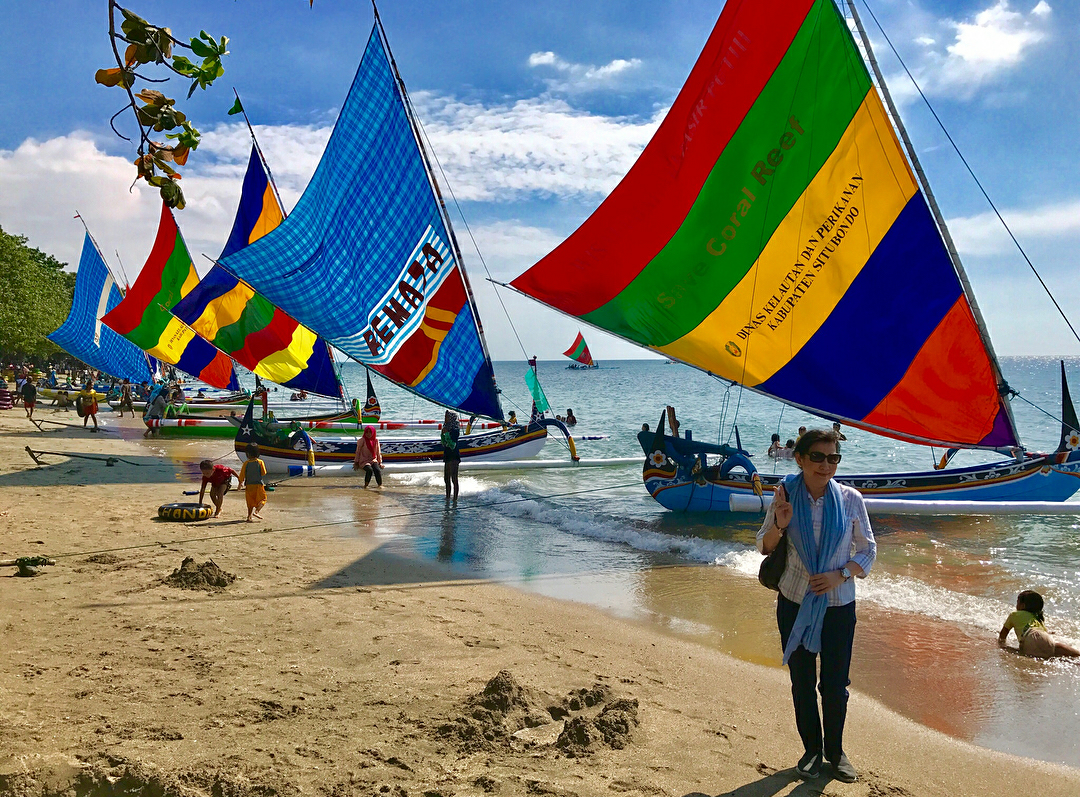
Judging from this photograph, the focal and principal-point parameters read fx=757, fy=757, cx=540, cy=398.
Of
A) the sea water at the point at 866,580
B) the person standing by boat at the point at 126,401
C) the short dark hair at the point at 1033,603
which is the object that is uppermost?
the person standing by boat at the point at 126,401

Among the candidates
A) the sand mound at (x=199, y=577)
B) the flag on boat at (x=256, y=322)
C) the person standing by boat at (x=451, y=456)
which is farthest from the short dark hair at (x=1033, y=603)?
the flag on boat at (x=256, y=322)

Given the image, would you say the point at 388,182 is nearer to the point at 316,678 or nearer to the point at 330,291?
the point at 330,291

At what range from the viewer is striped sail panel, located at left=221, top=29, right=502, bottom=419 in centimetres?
1722

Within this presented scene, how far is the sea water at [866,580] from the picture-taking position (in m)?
5.99

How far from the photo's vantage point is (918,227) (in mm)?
10680

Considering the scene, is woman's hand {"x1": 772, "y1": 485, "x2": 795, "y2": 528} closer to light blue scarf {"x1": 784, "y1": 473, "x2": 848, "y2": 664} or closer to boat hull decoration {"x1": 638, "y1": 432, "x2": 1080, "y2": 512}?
light blue scarf {"x1": 784, "y1": 473, "x2": 848, "y2": 664}

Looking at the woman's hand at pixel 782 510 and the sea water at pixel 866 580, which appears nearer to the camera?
the woman's hand at pixel 782 510

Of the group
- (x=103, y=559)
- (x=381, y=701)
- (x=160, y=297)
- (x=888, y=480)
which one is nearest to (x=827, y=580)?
(x=381, y=701)

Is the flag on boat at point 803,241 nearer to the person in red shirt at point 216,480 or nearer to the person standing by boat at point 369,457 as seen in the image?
the person in red shirt at point 216,480

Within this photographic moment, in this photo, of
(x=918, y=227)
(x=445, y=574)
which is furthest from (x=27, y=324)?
(x=918, y=227)

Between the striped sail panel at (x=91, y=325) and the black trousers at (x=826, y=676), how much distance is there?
38.1 metres

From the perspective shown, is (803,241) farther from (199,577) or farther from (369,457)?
(369,457)

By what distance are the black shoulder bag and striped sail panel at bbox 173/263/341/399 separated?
72.3 ft

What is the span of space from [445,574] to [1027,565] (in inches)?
340
